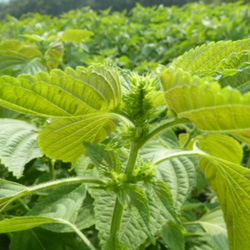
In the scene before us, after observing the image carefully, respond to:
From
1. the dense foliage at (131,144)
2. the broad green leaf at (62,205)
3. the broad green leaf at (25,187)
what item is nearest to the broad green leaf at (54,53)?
the dense foliage at (131,144)

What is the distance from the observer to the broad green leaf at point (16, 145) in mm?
1047

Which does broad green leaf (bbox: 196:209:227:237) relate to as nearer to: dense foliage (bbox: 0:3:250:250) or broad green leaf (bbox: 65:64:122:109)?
dense foliage (bbox: 0:3:250:250)

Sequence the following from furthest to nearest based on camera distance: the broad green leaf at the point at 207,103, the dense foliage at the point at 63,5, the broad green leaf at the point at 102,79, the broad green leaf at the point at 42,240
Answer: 1. the dense foliage at the point at 63,5
2. the broad green leaf at the point at 42,240
3. the broad green leaf at the point at 102,79
4. the broad green leaf at the point at 207,103

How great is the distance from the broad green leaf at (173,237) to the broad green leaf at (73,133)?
1.01 feet

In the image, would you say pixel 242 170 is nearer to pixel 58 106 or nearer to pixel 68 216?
pixel 58 106

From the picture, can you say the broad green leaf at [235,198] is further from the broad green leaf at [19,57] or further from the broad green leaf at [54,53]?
the broad green leaf at [54,53]

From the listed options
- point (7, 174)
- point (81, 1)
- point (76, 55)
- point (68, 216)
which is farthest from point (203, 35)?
point (81, 1)

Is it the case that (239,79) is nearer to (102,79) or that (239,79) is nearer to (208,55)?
(208,55)

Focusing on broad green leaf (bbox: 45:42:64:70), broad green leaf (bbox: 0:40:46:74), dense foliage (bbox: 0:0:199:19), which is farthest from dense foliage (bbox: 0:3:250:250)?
dense foliage (bbox: 0:0:199:19)

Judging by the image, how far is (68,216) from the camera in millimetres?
1067

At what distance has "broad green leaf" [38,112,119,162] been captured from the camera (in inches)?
30.8

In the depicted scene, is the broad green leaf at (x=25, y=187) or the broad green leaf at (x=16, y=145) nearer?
the broad green leaf at (x=25, y=187)

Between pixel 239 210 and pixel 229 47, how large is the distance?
0.28 metres

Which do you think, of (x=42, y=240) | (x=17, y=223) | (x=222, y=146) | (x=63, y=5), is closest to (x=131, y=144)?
(x=17, y=223)
